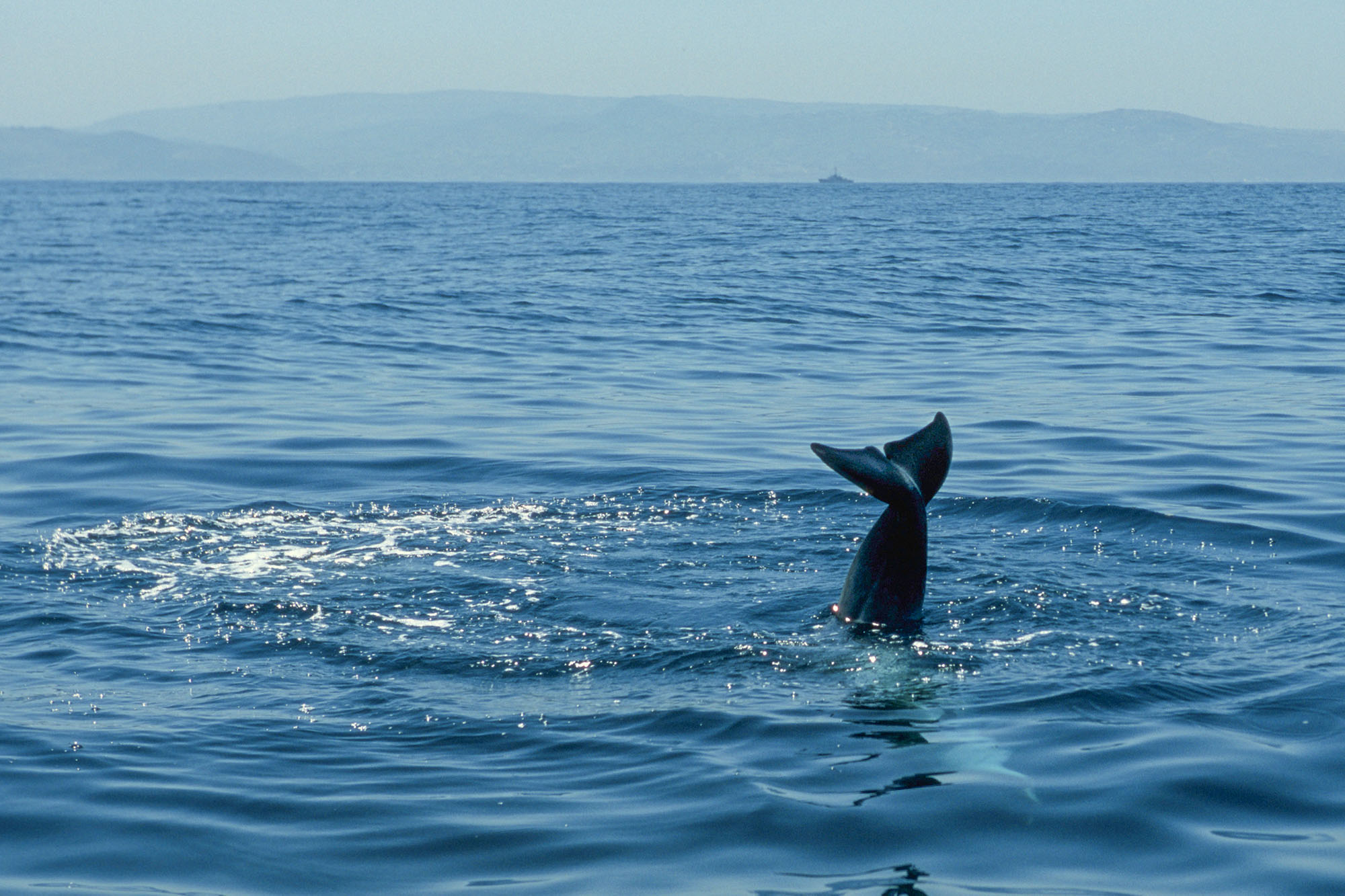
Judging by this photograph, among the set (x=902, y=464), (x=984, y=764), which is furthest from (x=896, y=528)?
(x=984, y=764)

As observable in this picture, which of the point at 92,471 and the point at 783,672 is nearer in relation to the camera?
the point at 783,672

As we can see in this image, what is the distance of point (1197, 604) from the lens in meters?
9.87

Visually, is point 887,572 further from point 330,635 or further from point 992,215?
point 992,215

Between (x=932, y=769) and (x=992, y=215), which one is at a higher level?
(x=992, y=215)

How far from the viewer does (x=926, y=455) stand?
8758 millimetres

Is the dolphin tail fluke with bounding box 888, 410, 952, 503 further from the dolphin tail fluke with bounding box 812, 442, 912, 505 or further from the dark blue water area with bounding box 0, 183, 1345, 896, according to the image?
the dark blue water area with bounding box 0, 183, 1345, 896

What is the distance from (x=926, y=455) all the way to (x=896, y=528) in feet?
1.65

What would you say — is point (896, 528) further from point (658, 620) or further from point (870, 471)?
point (658, 620)

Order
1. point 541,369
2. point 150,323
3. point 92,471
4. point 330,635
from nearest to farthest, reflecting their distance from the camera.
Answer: point 330,635, point 92,471, point 541,369, point 150,323

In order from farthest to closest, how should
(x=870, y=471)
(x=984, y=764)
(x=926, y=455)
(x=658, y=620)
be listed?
(x=658, y=620), (x=926, y=455), (x=870, y=471), (x=984, y=764)

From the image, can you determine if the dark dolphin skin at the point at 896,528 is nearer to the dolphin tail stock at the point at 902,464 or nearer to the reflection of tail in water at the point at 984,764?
the dolphin tail stock at the point at 902,464

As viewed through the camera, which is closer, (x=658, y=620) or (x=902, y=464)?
(x=902, y=464)

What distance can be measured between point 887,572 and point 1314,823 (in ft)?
9.65

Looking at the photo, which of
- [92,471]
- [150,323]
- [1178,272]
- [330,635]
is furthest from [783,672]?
[1178,272]
